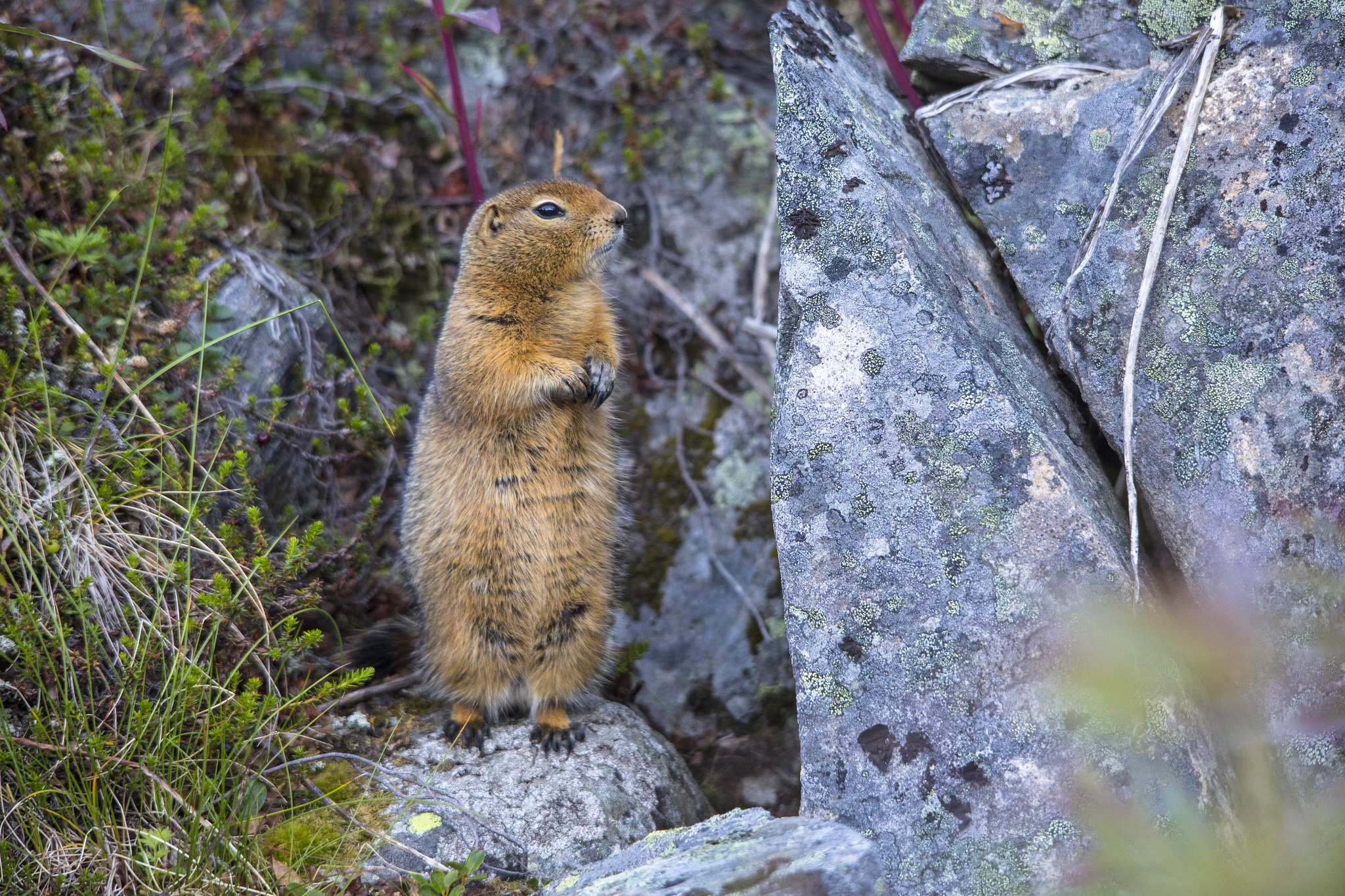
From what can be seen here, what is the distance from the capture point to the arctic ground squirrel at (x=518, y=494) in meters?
4.38

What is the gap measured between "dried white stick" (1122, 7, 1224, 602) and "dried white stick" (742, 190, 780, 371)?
2.54 meters

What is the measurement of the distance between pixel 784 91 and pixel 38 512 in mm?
3545

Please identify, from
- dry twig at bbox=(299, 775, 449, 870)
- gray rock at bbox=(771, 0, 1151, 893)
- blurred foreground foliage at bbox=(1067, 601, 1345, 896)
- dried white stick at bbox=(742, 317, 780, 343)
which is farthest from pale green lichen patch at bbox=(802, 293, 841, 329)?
dry twig at bbox=(299, 775, 449, 870)

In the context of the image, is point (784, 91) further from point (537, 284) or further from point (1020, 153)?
point (537, 284)

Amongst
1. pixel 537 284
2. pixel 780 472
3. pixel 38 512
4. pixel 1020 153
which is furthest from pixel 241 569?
pixel 1020 153

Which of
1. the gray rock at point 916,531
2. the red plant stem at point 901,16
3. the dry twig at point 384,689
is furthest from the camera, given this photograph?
the red plant stem at point 901,16

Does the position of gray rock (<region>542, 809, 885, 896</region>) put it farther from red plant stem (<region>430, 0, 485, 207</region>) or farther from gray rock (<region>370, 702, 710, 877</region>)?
red plant stem (<region>430, 0, 485, 207</region>)

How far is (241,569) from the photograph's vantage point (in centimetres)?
403

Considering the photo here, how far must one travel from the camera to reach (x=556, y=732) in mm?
4402

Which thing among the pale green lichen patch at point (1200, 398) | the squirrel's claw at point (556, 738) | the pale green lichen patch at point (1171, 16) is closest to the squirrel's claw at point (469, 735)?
the squirrel's claw at point (556, 738)

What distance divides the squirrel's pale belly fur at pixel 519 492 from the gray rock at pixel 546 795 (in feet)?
0.55

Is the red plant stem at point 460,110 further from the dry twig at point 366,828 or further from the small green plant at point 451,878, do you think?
the small green plant at point 451,878

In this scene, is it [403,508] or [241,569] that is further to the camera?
[403,508]

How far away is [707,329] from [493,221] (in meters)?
1.68
